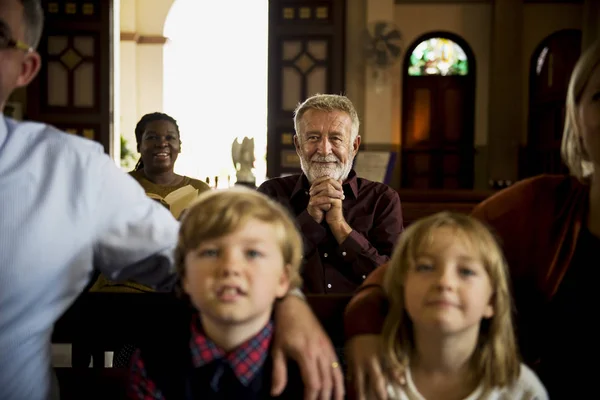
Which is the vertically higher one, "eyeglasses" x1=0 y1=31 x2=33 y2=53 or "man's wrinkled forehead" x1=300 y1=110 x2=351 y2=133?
"eyeglasses" x1=0 y1=31 x2=33 y2=53

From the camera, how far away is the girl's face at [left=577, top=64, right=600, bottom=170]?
4.33 feet

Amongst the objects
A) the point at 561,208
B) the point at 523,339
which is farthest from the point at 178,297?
the point at 561,208

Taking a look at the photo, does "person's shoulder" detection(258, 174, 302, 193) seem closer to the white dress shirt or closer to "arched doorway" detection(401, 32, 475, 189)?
the white dress shirt

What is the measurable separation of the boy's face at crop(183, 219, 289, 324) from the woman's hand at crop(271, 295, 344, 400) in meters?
0.07

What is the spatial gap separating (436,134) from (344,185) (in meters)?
8.17

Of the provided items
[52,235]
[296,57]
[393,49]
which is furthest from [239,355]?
[393,49]

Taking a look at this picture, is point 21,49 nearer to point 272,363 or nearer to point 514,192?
point 272,363

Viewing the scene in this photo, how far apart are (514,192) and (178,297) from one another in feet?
2.64

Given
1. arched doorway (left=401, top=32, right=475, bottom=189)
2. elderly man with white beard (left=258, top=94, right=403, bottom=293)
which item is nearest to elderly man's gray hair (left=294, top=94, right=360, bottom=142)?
elderly man with white beard (left=258, top=94, right=403, bottom=293)

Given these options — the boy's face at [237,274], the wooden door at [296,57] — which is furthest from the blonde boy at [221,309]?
the wooden door at [296,57]

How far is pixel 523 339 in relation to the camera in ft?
4.75

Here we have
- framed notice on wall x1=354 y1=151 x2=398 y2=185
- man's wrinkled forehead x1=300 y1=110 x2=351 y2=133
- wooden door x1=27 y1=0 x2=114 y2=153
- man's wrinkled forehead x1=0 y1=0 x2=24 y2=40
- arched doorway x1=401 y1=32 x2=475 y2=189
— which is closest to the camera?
man's wrinkled forehead x1=0 y1=0 x2=24 y2=40

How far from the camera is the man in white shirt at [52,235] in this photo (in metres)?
1.27

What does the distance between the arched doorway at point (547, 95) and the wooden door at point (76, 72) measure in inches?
253
